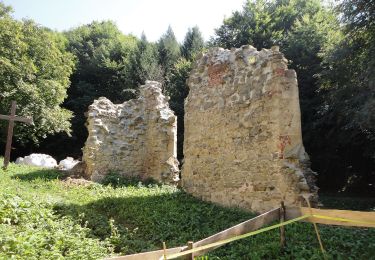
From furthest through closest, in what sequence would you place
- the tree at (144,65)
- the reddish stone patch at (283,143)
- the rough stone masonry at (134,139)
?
the tree at (144,65), the rough stone masonry at (134,139), the reddish stone patch at (283,143)

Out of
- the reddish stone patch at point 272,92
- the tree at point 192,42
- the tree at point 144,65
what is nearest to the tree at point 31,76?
the tree at point 144,65

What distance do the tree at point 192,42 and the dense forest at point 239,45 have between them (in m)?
0.08

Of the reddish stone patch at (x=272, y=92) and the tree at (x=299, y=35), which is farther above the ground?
the tree at (x=299, y=35)

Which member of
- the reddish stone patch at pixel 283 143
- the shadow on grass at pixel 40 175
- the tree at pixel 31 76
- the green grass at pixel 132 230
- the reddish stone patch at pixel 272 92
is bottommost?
the green grass at pixel 132 230

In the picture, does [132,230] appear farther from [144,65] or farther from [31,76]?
[144,65]

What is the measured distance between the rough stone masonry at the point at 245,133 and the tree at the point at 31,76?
44.2 ft

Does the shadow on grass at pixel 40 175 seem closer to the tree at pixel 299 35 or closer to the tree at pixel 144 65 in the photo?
the tree at pixel 299 35

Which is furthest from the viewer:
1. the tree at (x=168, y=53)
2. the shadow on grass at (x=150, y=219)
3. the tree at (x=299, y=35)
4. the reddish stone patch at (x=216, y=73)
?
the tree at (x=168, y=53)

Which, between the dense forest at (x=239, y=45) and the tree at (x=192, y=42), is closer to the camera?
the dense forest at (x=239, y=45)

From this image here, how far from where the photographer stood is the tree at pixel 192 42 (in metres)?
24.6

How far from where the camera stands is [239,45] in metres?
18.7

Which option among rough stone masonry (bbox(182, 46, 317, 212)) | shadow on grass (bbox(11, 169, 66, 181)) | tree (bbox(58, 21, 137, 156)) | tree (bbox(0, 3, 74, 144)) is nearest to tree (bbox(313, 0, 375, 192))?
rough stone masonry (bbox(182, 46, 317, 212))

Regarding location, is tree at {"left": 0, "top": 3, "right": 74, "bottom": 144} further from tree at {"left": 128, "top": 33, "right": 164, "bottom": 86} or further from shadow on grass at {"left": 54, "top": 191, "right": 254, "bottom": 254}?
shadow on grass at {"left": 54, "top": 191, "right": 254, "bottom": 254}

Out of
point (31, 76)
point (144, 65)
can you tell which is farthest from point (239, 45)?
point (31, 76)
